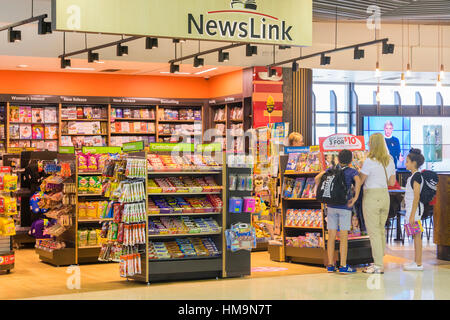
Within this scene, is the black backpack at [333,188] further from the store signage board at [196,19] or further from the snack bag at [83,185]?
the snack bag at [83,185]

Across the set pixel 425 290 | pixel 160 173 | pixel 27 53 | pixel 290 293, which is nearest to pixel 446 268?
pixel 425 290

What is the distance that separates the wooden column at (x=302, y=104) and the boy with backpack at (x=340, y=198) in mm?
5892

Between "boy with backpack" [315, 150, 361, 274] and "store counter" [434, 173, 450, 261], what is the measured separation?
180 cm

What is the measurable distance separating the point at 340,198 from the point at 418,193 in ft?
3.17

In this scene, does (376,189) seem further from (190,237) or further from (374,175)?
(190,237)

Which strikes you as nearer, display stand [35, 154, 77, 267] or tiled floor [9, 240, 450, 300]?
tiled floor [9, 240, 450, 300]

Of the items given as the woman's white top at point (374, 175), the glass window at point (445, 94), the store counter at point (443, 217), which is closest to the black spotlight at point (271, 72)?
the store counter at point (443, 217)

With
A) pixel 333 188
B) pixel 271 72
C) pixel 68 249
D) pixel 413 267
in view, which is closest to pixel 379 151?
pixel 333 188

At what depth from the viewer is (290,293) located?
683 cm

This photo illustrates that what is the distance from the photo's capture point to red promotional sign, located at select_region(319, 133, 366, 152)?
8.58 metres

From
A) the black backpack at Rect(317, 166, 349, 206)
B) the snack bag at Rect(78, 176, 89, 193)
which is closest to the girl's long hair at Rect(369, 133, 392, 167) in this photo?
the black backpack at Rect(317, 166, 349, 206)

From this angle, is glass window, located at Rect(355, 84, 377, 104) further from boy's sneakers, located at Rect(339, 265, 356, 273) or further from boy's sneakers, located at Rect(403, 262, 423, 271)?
boy's sneakers, located at Rect(339, 265, 356, 273)

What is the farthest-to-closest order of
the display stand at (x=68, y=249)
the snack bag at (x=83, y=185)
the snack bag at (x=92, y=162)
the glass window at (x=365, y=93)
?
the glass window at (x=365, y=93)
the snack bag at (x=92, y=162)
the snack bag at (x=83, y=185)
the display stand at (x=68, y=249)

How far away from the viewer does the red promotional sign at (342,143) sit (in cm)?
858
